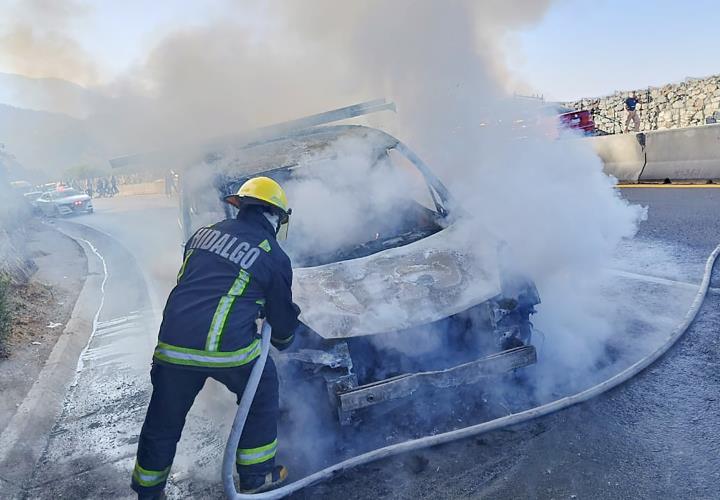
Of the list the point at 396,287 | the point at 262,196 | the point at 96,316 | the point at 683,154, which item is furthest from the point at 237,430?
the point at 683,154

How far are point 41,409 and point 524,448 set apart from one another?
11.7 ft

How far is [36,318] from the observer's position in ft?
20.8

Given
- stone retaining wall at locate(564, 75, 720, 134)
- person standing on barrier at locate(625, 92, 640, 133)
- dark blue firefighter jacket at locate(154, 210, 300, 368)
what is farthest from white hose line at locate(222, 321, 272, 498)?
person standing on barrier at locate(625, 92, 640, 133)

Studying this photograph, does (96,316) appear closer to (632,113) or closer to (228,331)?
(228,331)

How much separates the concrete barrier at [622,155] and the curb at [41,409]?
35.0 feet

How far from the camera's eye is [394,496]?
2709mm

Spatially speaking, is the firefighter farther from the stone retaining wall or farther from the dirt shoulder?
the stone retaining wall

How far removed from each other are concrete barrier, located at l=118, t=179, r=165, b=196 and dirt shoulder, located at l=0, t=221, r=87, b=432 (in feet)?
69.4

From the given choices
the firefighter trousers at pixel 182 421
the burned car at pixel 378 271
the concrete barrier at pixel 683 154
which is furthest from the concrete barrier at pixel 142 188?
the firefighter trousers at pixel 182 421

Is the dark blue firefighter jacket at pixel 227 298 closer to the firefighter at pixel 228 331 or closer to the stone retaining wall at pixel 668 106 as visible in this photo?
the firefighter at pixel 228 331

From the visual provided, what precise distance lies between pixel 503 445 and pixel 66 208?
1016 inches

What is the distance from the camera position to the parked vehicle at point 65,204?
24.5 meters

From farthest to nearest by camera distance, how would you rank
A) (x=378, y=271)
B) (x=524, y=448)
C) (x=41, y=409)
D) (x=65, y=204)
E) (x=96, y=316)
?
1. (x=65, y=204)
2. (x=96, y=316)
3. (x=41, y=409)
4. (x=378, y=271)
5. (x=524, y=448)

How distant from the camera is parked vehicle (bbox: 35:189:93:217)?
2455cm
